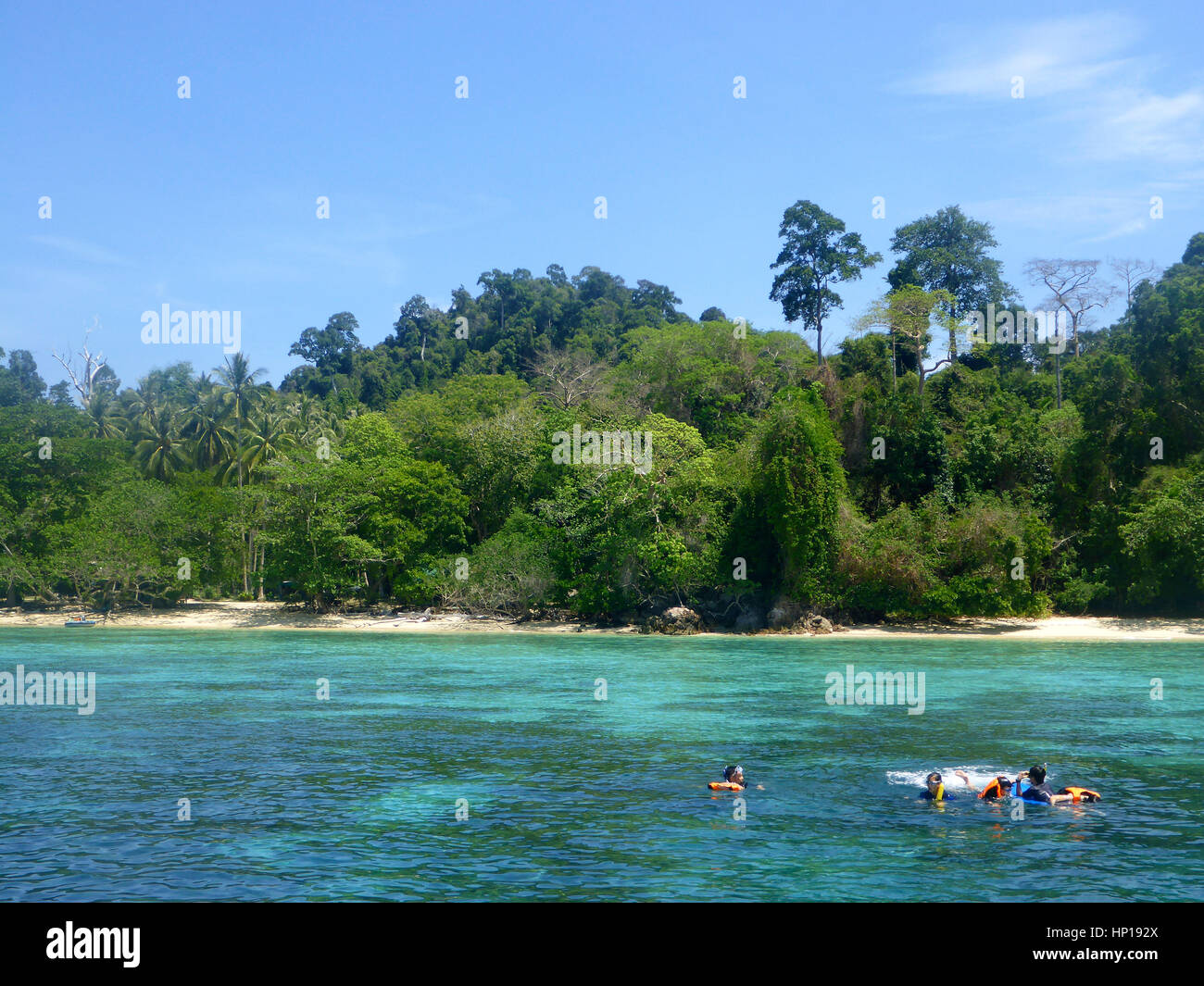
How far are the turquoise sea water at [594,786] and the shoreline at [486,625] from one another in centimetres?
1087

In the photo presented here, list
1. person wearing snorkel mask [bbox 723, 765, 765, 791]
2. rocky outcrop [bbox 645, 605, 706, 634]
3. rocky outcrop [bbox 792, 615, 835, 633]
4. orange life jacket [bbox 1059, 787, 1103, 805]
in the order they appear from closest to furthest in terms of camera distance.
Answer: orange life jacket [bbox 1059, 787, 1103, 805], person wearing snorkel mask [bbox 723, 765, 765, 791], rocky outcrop [bbox 792, 615, 835, 633], rocky outcrop [bbox 645, 605, 706, 634]

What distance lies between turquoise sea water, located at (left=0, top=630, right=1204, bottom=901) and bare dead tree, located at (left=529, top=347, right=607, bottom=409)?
32332 mm

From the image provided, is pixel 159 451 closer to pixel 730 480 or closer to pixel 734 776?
pixel 730 480

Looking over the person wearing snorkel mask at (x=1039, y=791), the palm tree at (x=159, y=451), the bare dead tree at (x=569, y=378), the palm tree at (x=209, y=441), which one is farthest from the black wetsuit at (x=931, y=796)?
the palm tree at (x=159, y=451)

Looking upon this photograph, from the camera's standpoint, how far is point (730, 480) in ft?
154

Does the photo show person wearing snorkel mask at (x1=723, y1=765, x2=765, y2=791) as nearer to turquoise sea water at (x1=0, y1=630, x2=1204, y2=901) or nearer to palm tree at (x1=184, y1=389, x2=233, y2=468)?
turquoise sea water at (x1=0, y1=630, x2=1204, y2=901)

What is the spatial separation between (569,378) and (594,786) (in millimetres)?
53534

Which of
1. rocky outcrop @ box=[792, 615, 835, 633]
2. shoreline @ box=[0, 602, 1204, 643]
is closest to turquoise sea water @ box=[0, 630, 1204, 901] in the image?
shoreline @ box=[0, 602, 1204, 643]

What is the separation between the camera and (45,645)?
4141 cm

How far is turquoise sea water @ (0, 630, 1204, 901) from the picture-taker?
38.4 ft

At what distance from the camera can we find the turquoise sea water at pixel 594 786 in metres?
11.7

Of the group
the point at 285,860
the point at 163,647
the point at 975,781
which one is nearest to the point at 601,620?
the point at 163,647

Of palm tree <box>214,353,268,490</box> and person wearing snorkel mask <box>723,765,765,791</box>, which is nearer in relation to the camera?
person wearing snorkel mask <box>723,765,765,791</box>

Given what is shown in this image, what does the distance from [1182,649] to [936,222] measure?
116 ft
